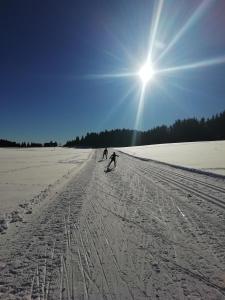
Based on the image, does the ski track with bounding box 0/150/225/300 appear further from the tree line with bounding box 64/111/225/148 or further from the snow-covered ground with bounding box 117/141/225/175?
the tree line with bounding box 64/111/225/148

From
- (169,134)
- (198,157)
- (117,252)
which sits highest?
(169,134)

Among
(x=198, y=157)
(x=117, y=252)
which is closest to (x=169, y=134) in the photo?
(x=198, y=157)

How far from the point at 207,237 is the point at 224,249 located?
653 millimetres

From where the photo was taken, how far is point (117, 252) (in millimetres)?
5035

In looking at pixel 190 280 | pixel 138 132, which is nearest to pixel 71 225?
pixel 190 280

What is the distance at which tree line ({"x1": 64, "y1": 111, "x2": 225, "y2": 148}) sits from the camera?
92.2 metres

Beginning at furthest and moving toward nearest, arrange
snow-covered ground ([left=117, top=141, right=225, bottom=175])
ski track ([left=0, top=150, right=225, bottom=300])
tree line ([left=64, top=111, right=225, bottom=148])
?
tree line ([left=64, top=111, right=225, bottom=148]) → snow-covered ground ([left=117, top=141, right=225, bottom=175]) → ski track ([left=0, top=150, right=225, bottom=300])

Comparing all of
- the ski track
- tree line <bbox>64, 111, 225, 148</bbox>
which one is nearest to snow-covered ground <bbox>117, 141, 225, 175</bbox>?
the ski track

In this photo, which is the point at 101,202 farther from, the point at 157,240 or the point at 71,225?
the point at 157,240

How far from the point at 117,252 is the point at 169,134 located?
115m

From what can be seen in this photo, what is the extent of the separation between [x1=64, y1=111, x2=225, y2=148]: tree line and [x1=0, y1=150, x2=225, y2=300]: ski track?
3397 inches

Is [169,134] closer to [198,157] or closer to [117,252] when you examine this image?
[198,157]

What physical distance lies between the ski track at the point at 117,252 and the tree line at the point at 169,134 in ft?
283

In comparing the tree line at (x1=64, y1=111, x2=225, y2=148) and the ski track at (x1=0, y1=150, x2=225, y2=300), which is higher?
the tree line at (x1=64, y1=111, x2=225, y2=148)
